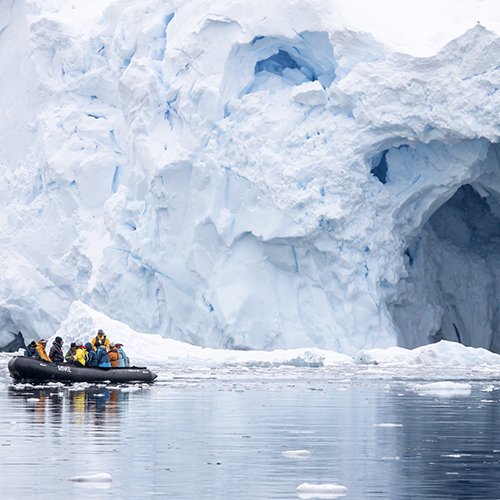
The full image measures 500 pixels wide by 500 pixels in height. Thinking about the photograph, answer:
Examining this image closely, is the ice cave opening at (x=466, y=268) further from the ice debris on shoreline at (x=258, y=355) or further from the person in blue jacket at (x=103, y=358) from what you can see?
the person in blue jacket at (x=103, y=358)

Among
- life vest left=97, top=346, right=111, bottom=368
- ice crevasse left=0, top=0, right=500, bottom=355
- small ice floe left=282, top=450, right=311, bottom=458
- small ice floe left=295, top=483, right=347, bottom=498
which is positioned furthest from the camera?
ice crevasse left=0, top=0, right=500, bottom=355

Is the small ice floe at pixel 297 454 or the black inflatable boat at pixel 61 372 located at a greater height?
the black inflatable boat at pixel 61 372

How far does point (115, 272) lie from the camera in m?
23.9

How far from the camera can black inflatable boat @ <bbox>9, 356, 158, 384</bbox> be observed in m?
14.9

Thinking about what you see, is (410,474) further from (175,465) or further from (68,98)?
(68,98)

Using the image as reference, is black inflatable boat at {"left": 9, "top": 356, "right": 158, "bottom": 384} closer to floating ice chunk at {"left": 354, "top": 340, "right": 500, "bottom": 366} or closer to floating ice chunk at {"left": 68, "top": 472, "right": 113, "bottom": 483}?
floating ice chunk at {"left": 354, "top": 340, "right": 500, "bottom": 366}

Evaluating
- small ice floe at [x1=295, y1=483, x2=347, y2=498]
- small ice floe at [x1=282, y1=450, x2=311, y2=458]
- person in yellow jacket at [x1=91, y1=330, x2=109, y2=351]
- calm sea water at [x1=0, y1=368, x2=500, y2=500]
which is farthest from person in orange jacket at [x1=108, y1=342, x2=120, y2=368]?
small ice floe at [x1=295, y1=483, x2=347, y2=498]

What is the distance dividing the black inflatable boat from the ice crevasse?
7183 millimetres

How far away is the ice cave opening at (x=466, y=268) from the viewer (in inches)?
1088

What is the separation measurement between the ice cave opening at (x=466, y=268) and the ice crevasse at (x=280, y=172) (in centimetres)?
161

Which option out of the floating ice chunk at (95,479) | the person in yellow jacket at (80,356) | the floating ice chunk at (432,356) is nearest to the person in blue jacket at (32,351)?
the person in yellow jacket at (80,356)

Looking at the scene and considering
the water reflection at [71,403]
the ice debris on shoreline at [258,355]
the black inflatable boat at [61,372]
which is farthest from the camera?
the ice debris on shoreline at [258,355]

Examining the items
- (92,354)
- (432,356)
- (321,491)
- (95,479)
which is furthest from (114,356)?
(321,491)

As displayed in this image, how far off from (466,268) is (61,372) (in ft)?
54.0
